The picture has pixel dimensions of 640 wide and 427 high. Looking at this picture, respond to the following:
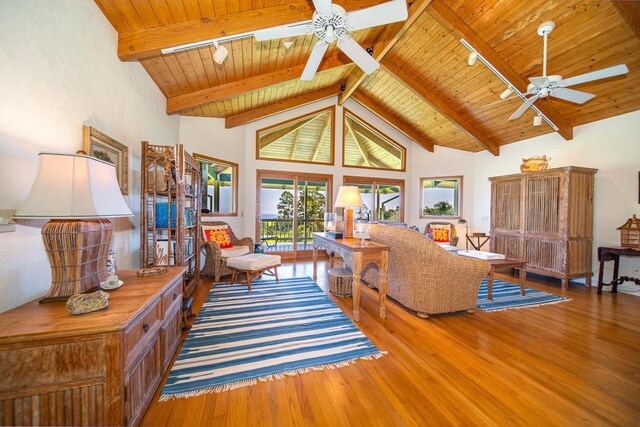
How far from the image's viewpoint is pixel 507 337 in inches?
90.0

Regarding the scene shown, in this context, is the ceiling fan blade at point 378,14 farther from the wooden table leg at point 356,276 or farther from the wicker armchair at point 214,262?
the wicker armchair at point 214,262

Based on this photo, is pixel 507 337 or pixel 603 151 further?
pixel 603 151

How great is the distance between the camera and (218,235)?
4.28 metres

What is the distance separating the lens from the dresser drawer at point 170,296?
5.32 ft

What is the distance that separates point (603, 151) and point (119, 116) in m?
6.75

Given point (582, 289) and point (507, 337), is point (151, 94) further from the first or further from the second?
point (582, 289)

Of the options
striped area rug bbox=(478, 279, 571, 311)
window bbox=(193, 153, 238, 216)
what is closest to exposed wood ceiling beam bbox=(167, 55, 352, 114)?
window bbox=(193, 153, 238, 216)

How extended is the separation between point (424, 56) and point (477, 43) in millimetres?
906

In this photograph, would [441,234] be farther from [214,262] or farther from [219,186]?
[219,186]

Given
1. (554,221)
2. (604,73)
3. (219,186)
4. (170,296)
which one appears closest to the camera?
(170,296)

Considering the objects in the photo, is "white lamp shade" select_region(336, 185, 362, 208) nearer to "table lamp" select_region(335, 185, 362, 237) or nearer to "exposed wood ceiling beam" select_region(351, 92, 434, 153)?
"table lamp" select_region(335, 185, 362, 237)

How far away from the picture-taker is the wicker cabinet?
12.4 feet

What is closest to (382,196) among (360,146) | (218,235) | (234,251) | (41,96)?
(360,146)

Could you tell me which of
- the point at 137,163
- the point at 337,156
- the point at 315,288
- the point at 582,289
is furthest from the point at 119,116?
the point at 582,289
